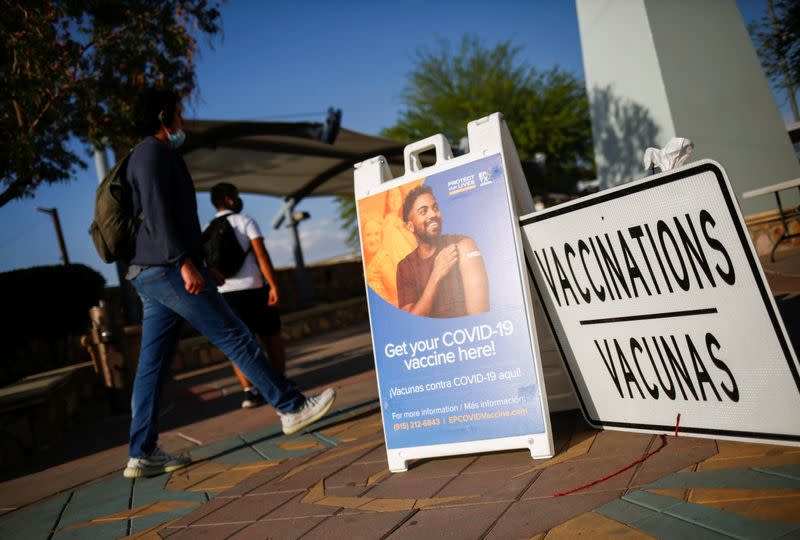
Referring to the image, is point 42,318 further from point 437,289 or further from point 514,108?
point 514,108

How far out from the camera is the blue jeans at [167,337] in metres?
3.07

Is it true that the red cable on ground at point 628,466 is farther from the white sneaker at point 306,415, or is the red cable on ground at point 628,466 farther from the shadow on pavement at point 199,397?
the shadow on pavement at point 199,397

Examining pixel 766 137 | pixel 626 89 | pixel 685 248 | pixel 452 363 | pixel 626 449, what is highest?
pixel 626 89

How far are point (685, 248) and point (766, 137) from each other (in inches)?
385

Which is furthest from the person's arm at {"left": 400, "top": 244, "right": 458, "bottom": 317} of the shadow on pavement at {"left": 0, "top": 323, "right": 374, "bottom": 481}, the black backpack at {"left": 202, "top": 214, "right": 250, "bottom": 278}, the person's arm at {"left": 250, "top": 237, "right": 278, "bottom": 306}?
the shadow on pavement at {"left": 0, "top": 323, "right": 374, "bottom": 481}

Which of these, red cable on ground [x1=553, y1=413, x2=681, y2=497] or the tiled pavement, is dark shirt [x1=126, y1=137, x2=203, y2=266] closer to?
the tiled pavement

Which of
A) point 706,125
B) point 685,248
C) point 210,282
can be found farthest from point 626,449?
point 706,125

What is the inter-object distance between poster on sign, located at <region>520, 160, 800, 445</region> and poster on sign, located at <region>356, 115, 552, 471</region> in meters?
0.20

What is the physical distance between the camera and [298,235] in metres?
12.6

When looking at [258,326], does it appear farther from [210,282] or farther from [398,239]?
[398,239]

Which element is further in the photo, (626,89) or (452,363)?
(626,89)

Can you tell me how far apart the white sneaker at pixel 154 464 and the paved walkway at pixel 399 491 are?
6 centimetres

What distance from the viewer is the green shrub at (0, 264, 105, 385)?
7016mm

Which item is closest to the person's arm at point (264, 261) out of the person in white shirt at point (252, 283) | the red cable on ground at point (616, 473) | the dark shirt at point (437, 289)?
the person in white shirt at point (252, 283)
